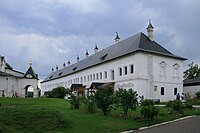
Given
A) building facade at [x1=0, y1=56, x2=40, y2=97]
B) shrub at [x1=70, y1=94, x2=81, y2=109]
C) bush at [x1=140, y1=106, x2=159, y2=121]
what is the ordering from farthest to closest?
building facade at [x1=0, y1=56, x2=40, y2=97] < shrub at [x1=70, y1=94, x2=81, y2=109] < bush at [x1=140, y1=106, x2=159, y2=121]

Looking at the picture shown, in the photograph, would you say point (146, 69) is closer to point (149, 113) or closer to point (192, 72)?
point (149, 113)

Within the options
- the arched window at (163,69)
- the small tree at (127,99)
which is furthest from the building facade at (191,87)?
the small tree at (127,99)

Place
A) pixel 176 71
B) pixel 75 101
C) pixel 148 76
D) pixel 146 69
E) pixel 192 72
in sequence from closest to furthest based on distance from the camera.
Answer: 1. pixel 75 101
2. pixel 146 69
3. pixel 148 76
4. pixel 176 71
5. pixel 192 72

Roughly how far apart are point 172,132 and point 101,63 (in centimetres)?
3990

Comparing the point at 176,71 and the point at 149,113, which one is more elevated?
the point at 176,71

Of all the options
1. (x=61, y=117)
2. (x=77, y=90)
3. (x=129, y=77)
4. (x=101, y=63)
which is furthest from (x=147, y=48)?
(x=61, y=117)

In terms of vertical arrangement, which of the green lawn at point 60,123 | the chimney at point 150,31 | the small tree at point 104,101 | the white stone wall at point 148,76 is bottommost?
the green lawn at point 60,123

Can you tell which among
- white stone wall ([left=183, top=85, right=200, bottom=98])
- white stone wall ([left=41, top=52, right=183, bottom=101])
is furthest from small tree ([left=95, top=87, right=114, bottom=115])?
white stone wall ([left=183, top=85, right=200, bottom=98])

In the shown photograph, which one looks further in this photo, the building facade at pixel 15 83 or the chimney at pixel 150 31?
the building facade at pixel 15 83

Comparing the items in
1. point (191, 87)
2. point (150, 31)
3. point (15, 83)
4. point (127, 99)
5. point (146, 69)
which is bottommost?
point (127, 99)

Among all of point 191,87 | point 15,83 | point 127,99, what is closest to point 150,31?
point 191,87

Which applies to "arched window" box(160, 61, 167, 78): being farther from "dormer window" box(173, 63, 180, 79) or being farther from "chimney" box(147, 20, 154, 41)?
"chimney" box(147, 20, 154, 41)

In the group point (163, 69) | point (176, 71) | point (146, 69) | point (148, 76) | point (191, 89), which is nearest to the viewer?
point (146, 69)

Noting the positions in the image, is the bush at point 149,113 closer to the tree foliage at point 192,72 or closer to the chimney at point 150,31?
the chimney at point 150,31
